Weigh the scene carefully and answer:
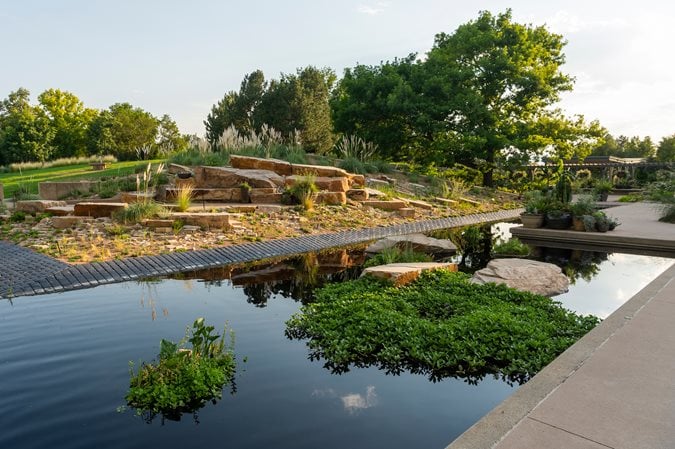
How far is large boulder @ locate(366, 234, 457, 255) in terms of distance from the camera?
28.3 feet

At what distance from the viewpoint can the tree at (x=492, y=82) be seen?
749 inches

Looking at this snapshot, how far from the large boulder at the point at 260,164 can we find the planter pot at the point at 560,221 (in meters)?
7.14

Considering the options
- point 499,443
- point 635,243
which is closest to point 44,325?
point 499,443

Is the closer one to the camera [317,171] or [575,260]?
[575,260]

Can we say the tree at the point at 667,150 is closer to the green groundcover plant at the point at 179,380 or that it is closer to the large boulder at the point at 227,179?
the large boulder at the point at 227,179

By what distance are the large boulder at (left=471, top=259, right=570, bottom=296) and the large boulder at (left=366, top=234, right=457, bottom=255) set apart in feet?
6.68

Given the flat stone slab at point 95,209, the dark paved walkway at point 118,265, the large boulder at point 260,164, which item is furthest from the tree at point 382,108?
the flat stone slab at point 95,209

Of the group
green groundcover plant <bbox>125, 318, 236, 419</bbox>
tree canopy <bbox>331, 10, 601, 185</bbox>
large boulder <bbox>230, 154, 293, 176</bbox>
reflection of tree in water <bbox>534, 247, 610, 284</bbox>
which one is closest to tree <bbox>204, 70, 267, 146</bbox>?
tree canopy <bbox>331, 10, 601, 185</bbox>

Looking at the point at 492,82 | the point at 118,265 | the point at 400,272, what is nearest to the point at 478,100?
Result: the point at 492,82

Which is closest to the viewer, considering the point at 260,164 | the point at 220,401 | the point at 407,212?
the point at 220,401

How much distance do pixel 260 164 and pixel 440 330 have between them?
33.8ft

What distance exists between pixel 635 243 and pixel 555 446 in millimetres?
8741

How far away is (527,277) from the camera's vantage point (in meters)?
6.38

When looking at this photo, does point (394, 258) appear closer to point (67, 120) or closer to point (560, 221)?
point (560, 221)
